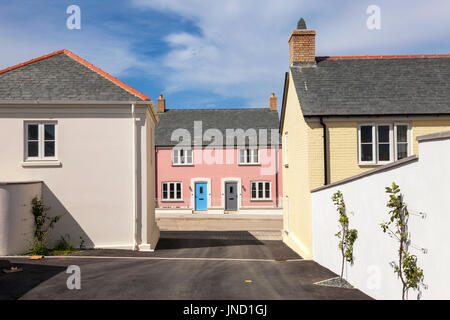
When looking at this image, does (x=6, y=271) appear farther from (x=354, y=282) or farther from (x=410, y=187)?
(x=410, y=187)

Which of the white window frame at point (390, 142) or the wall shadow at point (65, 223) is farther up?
the white window frame at point (390, 142)

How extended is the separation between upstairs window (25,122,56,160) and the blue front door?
20831 millimetres

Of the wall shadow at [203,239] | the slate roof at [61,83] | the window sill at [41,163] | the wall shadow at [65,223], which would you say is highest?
the slate roof at [61,83]

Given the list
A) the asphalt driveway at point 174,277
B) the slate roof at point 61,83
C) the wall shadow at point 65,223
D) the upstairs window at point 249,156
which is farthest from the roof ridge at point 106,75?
the upstairs window at point 249,156

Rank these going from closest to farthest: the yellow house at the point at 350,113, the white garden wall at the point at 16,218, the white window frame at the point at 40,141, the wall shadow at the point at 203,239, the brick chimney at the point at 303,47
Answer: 1. the white garden wall at the point at 16,218
2. the white window frame at the point at 40,141
3. the yellow house at the point at 350,113
4. the wall shadow at the point at 203,239
5. the brick chimney at the point at 303,47

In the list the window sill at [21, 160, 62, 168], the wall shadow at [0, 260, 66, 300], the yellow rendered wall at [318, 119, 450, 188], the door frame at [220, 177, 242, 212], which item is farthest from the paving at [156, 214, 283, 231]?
the wall shadow at [0, 260, 66, 300]

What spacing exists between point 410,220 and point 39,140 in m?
13.3

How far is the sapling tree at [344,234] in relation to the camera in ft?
33.8

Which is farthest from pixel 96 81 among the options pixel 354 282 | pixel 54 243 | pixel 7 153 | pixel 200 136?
pixel 200 136

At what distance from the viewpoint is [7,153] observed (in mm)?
15188

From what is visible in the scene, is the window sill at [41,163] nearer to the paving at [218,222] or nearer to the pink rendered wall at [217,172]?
the paving at [218,222]

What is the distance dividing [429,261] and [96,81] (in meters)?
13.7

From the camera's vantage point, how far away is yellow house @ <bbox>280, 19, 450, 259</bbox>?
15703 millimetres

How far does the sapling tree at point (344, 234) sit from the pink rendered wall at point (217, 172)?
23612 mm
